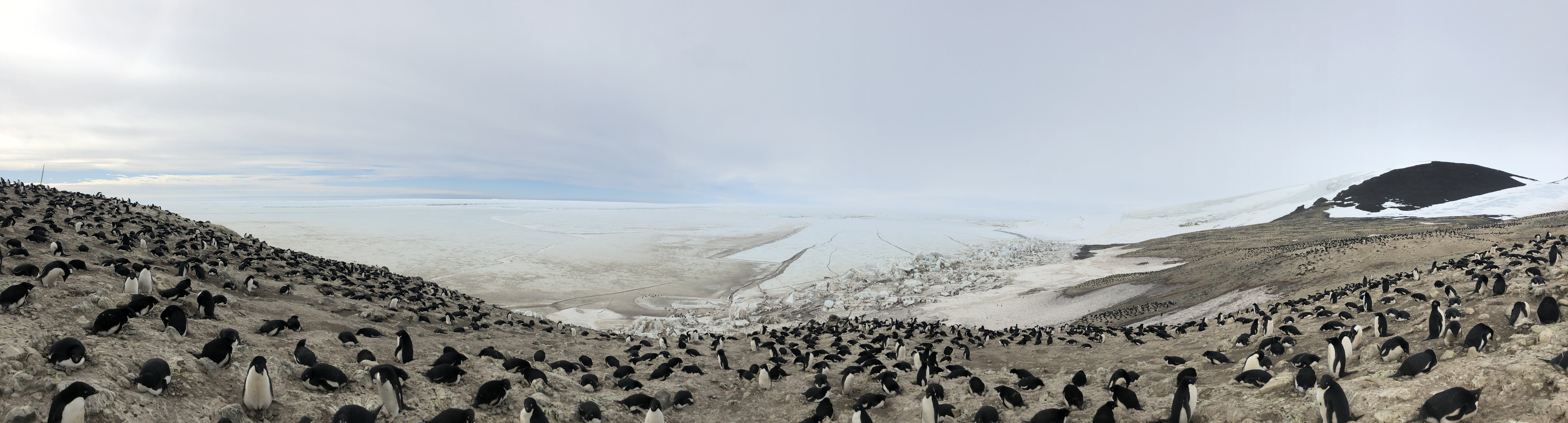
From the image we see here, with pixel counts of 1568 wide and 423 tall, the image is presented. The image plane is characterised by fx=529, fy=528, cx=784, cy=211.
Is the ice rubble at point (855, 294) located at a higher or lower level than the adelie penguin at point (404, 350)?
lower

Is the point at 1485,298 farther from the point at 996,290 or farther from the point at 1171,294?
the point at 996,290

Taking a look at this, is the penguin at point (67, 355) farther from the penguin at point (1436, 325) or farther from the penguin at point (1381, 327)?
the penguin at point (1381, 327)

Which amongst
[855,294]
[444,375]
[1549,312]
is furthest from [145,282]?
[855,294]

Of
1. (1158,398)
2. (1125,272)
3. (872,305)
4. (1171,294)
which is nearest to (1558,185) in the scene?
(1125,272)

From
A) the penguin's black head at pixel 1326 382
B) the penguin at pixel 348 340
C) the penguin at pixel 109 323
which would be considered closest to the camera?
the penguin's black head at pixel 1326 382

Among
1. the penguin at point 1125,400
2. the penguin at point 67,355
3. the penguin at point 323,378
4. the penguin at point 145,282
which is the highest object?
the penguin at point 145,282

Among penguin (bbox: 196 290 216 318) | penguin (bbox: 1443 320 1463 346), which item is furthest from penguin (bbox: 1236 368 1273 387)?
penguin (bbox: 196 290 216 318)

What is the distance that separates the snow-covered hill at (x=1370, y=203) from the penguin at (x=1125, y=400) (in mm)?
67748

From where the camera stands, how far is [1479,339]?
18.2ft

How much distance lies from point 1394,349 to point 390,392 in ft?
34.9

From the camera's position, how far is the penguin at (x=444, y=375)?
6.34m

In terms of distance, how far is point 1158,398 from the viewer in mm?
6766

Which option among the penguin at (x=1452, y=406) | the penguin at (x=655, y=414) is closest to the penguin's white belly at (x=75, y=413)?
the penguin at (x=655, y=414)

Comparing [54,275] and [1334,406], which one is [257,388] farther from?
[1334,406]
